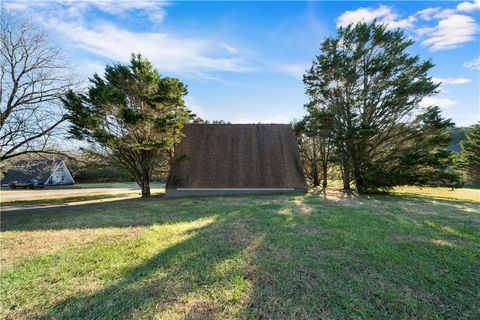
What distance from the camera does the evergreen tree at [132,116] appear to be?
11547 mm

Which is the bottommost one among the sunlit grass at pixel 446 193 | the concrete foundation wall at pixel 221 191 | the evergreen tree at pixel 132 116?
the sunlit grass at pixel 446 193

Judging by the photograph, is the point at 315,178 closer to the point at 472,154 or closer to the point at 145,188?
the point at 145,188

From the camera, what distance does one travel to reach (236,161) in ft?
52.9

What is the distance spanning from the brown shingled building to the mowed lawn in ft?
27.6

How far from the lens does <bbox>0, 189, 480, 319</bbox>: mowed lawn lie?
2.59m

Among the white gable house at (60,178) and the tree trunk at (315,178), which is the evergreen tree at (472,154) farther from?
the white gable house at (60,178)

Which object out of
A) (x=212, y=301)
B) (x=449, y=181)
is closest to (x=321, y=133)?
(x=449, y=181)

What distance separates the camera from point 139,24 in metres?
9.34

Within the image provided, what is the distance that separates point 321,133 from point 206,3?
1227 cm

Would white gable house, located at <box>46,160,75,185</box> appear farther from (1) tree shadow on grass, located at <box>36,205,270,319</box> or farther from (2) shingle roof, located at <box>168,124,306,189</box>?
(1) tree shadow on grass, located at <box>36,205,270,319</box>

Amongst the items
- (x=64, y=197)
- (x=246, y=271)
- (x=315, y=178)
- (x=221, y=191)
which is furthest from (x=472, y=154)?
(x=64, y=197)

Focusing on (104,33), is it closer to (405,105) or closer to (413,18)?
(413,18)

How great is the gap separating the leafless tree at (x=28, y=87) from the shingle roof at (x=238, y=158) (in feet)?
23.9

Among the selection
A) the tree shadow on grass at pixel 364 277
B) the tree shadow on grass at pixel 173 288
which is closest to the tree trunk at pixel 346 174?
the tree shadow on grass at pixel 364 277
